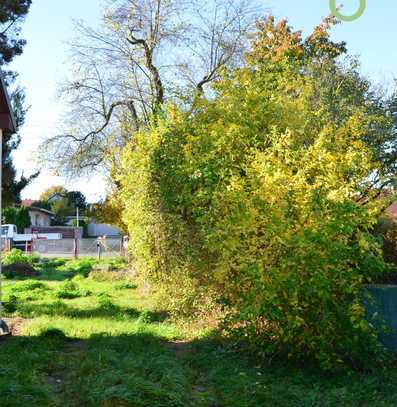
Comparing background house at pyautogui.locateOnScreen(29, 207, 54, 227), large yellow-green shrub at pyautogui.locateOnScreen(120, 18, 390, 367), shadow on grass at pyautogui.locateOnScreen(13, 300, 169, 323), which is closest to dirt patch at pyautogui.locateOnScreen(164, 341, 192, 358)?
large yellow-green shrub at pyautogui.locateOnScreen(120, 18, 390, 367)

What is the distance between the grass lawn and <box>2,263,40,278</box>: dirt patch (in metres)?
11.7

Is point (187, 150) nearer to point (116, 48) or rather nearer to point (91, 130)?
point (116, 48)

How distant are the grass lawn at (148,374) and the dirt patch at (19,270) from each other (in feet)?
38.3

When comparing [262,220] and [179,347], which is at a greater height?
[262,220]

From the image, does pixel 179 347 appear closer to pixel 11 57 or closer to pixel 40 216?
pixel 11 57

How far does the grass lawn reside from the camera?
541 cm

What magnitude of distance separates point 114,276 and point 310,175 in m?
13.0

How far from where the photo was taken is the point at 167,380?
5824 mm

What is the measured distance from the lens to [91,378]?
6070 millimetres

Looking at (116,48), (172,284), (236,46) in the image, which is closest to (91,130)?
(116,48)

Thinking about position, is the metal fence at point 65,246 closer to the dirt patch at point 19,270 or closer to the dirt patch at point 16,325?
the dirt patch at point 19,270

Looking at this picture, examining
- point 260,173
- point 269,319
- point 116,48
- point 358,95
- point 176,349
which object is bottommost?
point 176,349

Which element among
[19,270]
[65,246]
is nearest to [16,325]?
[19,270]

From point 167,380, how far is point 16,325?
546cm
